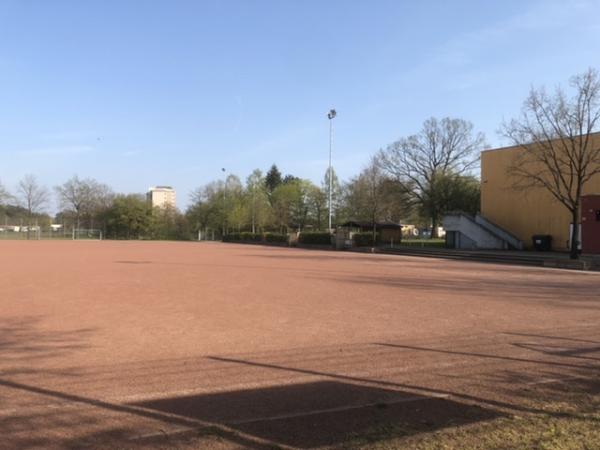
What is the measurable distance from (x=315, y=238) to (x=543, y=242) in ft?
73.7

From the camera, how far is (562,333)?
9242 mm

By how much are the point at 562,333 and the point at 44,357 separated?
8.55 m

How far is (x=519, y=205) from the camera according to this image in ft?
144

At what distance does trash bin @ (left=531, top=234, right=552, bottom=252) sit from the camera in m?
39.7

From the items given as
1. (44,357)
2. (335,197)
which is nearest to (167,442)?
(44,357)

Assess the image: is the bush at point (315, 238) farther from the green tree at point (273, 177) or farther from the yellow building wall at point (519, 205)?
the green tree at point (273, 177)

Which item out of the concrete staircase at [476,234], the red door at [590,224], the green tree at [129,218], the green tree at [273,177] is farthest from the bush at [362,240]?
the green tree at [273,177]

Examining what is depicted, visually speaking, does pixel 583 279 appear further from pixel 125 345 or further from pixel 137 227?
pixel 137 227

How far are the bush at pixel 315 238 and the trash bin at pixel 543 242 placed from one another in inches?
772

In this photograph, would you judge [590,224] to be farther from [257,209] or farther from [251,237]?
[257,209]

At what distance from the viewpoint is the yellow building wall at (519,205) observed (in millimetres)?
39250

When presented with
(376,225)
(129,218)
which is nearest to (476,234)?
(376,225)

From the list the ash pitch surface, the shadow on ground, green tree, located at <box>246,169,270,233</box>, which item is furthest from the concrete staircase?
the shadow on ground

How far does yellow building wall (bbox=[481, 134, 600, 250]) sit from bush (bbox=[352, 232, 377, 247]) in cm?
1086
